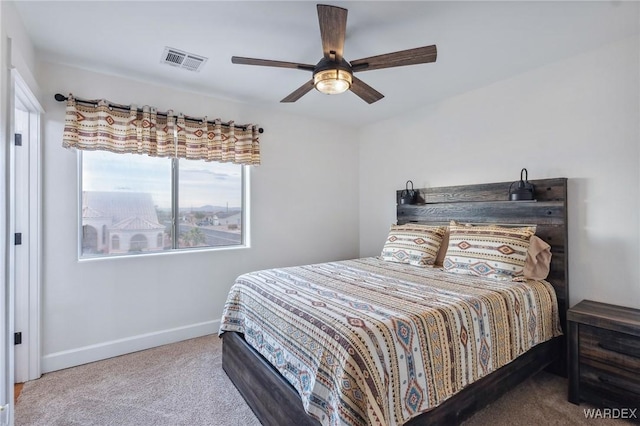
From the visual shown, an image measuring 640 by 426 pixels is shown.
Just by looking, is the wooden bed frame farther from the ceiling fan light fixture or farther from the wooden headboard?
the ceiling fan light fixture

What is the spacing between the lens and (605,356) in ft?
6.26

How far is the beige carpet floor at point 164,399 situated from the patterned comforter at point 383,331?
39cm

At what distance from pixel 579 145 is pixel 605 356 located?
1.56 metres

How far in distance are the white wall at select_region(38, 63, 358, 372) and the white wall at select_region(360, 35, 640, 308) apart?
159 centimetres

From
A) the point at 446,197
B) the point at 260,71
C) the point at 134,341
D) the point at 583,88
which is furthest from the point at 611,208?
the point at 134,341

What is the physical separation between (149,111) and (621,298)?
419cm

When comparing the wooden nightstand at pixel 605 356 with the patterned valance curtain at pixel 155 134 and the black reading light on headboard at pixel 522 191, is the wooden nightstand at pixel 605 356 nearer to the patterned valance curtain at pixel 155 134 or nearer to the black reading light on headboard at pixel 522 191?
the black reading light on headboard at pixel 522 191

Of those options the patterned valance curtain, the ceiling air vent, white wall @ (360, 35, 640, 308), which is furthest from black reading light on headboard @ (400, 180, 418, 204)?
the ceiling air vent

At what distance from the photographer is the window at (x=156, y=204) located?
107 inches

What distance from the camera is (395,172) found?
3.87 m

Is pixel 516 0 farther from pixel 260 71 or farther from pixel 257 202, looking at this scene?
pixel 257 202

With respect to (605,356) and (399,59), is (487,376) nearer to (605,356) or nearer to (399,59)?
(605,356)

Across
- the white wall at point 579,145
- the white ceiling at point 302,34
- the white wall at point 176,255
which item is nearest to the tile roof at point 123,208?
the white wall at point 176,255

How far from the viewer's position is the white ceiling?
6.04ft
